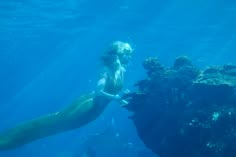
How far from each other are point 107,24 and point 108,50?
87.6 ft

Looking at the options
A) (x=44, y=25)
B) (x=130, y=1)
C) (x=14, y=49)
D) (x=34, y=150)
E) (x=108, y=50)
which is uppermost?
(x=14, y=49)

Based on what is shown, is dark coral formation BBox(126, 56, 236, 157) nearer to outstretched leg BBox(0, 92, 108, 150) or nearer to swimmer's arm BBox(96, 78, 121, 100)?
swimmer's arm BBox(96, 78, 121, 100)

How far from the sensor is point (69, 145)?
178 feet

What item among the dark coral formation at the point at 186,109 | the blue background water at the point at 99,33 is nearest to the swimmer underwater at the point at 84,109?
the dark coral formation at the point at 186,109

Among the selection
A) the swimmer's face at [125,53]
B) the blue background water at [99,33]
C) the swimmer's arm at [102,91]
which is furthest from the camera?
the blue background water at [99,33]

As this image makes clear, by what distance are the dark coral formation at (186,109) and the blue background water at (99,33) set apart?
6143 mm

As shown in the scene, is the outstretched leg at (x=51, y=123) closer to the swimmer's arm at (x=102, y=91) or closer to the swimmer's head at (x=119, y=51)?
the swimmer's arm at (x=102, y=91)

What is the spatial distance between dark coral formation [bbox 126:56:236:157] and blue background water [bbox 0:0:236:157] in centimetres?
614

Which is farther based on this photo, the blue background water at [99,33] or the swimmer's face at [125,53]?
the blue background water at [99,33]

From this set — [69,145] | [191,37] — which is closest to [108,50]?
[191,37]

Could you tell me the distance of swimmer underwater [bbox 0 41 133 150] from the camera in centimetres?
1119

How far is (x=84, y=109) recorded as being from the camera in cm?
1131

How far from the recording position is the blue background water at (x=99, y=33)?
99.1 feet

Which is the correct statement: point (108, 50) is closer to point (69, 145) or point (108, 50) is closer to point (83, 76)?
point (69, 145)
